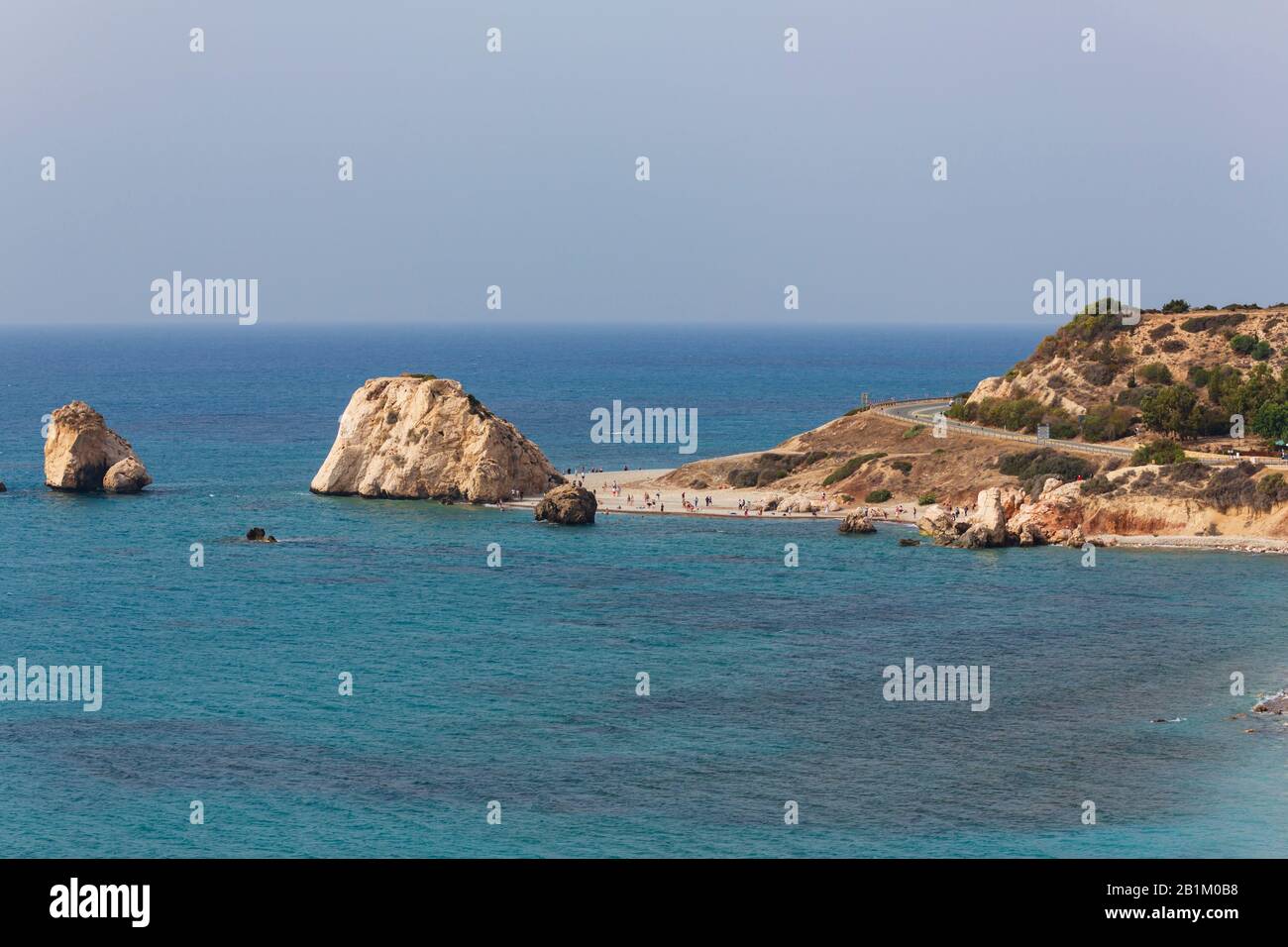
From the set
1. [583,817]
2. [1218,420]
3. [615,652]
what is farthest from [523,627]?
[1218,420]

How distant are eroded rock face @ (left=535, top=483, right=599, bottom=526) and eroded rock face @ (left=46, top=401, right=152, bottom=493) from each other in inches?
1460

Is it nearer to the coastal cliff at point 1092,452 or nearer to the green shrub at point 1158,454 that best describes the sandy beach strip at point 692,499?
the coastal cliff at point 1092,452

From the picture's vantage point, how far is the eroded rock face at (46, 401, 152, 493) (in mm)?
127125

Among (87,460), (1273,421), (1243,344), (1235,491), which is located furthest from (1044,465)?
(87,460)

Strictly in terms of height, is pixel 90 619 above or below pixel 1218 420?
below

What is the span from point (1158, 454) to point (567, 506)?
1620 inches

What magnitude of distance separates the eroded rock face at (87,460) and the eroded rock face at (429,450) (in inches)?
636

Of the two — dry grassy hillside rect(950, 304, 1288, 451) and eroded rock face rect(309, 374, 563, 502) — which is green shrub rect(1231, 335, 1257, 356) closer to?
dry grassy hillside rect(950, 304, 1288, 451)

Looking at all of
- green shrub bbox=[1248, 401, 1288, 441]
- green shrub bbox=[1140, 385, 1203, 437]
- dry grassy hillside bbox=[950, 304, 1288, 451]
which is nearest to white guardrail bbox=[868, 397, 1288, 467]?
dry grassy hillside bbox=[950, 304, 1288, 451]

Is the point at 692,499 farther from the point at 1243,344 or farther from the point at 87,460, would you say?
the point at 1243,344

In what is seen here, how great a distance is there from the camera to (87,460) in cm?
12812

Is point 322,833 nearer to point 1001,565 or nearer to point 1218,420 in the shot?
point 1001,565

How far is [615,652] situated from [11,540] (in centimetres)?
5367

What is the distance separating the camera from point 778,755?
2249 inches
